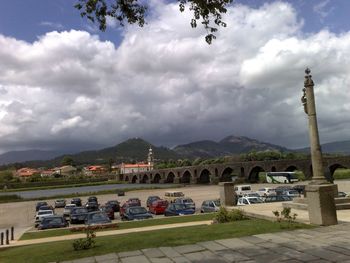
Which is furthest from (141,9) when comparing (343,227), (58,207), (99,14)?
(58,207)

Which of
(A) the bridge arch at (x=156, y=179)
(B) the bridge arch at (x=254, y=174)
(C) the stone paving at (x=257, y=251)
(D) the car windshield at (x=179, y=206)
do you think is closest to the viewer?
(C) the stone paving at (x=257, y=251)

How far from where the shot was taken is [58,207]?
221 feet

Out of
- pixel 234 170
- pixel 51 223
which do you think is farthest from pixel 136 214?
pixel 234 170

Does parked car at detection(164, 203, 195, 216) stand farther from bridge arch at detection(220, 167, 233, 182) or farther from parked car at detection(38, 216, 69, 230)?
bridge arch at detection(220, 167, 233, 182)

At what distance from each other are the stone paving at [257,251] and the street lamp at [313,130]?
12.2ft

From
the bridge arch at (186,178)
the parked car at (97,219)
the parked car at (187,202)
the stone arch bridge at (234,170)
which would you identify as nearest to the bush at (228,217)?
the parked car at (97,219)

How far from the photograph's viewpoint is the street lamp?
1707 centimetres

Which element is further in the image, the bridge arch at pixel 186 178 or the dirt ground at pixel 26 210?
the bridge arch at pixel 186 178

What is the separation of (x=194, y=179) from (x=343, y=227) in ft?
436

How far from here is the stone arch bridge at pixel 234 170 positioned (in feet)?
294

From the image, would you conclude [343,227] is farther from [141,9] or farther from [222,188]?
[222,188]

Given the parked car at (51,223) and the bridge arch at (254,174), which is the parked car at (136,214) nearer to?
the parked car at (51,223)

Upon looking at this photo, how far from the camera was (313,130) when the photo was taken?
17.5 m

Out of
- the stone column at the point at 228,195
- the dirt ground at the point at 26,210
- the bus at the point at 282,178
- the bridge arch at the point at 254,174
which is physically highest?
the bridge arch at the point at 254,174
